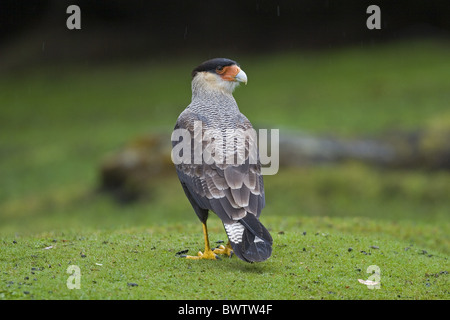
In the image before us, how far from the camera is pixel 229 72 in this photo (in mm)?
8414

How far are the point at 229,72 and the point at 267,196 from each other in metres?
7.91

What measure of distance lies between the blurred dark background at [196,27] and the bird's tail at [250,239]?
27473mm

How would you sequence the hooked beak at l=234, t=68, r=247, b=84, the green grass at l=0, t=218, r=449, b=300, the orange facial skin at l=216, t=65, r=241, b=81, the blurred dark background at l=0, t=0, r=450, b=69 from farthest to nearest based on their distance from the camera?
1. the blurred dark background at l=0, t=0, r=450, b=69
2. the orange facial skin at l=216, t=65, r=241, b=81
3. the hooked beak at l=234, t=68, r=247, b=84
4. the green grass at l=0, t=218, r=449, b=300

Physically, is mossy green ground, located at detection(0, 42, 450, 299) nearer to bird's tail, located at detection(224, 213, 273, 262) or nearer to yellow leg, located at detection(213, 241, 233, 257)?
yellow leg, located at detection(213, 241, 233, 257)

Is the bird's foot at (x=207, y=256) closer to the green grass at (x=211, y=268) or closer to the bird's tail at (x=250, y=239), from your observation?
the green grass at (x=211, y=268)

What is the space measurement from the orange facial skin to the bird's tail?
220 cm

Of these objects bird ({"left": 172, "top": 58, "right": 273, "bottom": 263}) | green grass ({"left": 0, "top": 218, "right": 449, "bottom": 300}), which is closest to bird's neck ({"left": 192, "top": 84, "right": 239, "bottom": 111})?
bird ({"left": 172, "top": 58, "right": 273, "bottom": 263})

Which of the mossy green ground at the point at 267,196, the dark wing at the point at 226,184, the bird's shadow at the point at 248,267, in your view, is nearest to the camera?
the mossy green ground at the point at 267,196

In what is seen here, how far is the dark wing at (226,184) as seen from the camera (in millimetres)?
7171

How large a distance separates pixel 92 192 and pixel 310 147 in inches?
237

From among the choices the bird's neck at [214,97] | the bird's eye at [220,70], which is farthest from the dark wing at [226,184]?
the bird's eye at [220,70]

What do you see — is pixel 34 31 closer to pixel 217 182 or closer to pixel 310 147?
pixel 310 147

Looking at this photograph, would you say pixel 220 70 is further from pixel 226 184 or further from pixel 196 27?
pixel 196 27

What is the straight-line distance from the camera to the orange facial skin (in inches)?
330
